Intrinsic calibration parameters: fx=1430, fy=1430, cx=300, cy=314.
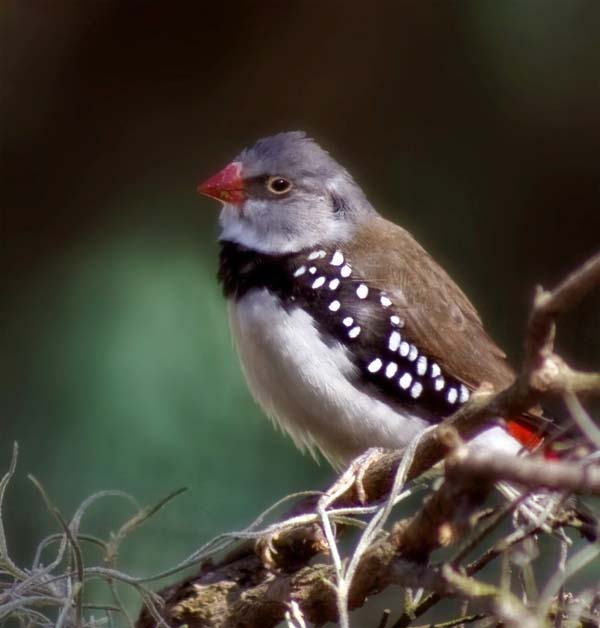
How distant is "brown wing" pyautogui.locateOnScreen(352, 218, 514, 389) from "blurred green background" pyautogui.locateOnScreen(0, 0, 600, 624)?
83cm

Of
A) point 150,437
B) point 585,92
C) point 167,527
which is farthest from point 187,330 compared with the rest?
point 585,92

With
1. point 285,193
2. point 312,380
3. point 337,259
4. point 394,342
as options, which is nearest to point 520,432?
point 394,342

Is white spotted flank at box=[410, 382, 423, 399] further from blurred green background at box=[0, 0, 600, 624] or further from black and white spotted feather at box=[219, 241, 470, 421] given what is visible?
blurred green background at box=[0, 0, 600, 624]

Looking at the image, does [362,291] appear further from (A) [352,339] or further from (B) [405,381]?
(B) [405,381]

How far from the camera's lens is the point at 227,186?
425 centimetres

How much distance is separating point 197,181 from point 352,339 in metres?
1.99

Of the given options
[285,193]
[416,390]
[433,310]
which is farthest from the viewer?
[285,193]

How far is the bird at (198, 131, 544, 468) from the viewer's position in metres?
3.78

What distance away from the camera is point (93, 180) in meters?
5.71

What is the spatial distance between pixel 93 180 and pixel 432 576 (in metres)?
3.83

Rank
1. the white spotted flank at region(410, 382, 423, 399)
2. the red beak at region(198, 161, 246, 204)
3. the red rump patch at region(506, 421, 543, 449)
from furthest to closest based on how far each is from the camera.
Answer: the red beak at region(198, 161, 246, 204) < the white spotted flank at region(410, 382, 423, 399) < the red rump patch at region(506, 421, 543, 449)

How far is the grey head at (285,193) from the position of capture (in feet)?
13.8

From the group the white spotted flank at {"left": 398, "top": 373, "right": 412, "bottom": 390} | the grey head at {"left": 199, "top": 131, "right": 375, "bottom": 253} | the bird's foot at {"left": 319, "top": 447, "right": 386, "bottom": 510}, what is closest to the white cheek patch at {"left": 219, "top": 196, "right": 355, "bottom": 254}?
the grey head at {"left": 199, "top": 131, "right": 375, "bottom": 253}

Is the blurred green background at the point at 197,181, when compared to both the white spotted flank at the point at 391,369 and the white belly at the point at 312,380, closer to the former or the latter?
the white belly at the point at 312,380
